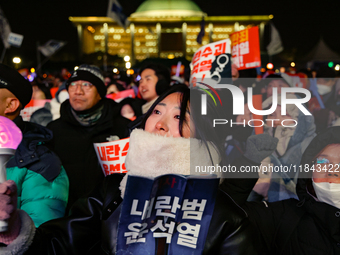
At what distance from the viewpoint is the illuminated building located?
5653 centimetres

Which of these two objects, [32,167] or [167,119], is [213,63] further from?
[32,167]

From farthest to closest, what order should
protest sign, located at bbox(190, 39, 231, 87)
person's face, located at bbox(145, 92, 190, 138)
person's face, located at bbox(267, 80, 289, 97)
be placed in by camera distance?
person's face, located at bbox(267, 80, 289, 97), protest sign, located at bbox(190, 39, 231, 87), person's face, located at bbox(145, 92, 190, 138)

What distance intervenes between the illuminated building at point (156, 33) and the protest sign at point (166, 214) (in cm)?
5441

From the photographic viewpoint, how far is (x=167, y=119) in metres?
1.41

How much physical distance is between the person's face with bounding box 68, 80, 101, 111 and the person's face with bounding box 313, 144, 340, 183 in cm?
188

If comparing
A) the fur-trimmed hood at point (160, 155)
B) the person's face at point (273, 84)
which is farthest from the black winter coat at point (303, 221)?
the person's face at point (273, 84)

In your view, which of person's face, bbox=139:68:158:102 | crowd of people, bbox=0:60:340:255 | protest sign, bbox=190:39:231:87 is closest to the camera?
crowd of people, bbox=0:60:340:255

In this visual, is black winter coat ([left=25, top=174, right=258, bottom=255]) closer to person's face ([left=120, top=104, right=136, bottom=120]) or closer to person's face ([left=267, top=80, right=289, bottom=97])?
person's face ([left=120, top=104, right=136, bottom=120])

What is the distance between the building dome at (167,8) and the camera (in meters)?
64.7

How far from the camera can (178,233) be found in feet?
4.03

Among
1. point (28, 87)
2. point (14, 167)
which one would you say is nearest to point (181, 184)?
point (14, 167)

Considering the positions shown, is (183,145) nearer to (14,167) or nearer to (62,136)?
(14,167)

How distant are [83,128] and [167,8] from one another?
6760cm

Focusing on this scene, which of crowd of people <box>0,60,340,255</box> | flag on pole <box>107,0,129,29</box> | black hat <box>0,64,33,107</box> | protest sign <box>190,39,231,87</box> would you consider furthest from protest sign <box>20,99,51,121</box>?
flag on pole <box>107,0,129,29</box>
